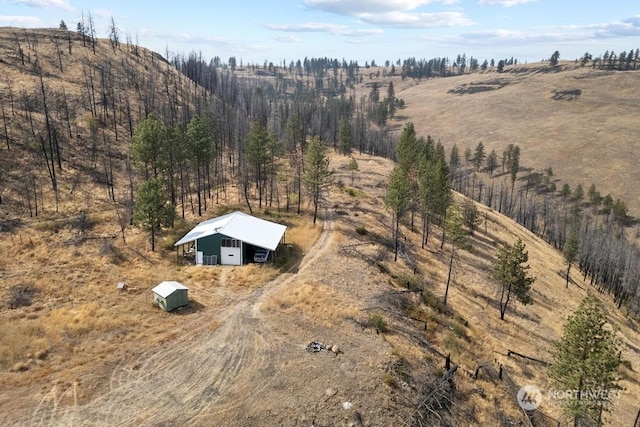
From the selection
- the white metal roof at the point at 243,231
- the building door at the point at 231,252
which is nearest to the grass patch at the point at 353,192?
the white metal roof at the point at 243,231

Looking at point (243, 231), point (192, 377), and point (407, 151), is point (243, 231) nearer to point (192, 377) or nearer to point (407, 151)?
point (192, 377)

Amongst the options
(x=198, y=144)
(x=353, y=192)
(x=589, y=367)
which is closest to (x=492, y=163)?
(x=353, y=192)

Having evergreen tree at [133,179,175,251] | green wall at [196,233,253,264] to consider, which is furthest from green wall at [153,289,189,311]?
evergreen tree at [133,179,175,251]

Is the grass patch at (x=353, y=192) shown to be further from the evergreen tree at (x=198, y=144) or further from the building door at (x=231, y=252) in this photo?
the building door at (x=231, y=252)

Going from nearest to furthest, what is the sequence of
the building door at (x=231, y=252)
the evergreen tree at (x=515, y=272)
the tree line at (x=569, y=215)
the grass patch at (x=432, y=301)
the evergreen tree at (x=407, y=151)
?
the grass patch at (x=432, y=301) → the building door at (x=231, y=252) → the evergreen tree at (x=515, y=272) → the evergreen tree at (x=407, y=151) → the tree line at (x=569, y=215)

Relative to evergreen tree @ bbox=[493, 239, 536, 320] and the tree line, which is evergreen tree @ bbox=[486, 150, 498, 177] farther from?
evergreen tree @ bbox=[493, 239, 536, 320]

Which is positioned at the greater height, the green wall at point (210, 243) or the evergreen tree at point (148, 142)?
the evergreen tree at point (148, 142)
